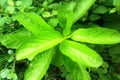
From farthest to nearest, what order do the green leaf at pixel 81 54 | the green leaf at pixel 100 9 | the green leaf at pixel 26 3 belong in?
1. the green leaf at pixel 100 9
2. the green leaf at pixel 26 3
3. the green leaf at pixel 81 54

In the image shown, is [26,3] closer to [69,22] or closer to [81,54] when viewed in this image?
[69,22]

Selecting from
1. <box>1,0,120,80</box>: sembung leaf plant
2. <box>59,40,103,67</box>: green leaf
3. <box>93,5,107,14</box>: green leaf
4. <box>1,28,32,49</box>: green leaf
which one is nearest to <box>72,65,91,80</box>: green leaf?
<box>1,0,120,80</box>: sembung leaf plant

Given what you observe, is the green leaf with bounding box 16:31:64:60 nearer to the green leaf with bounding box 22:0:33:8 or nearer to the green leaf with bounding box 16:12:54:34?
the green leaf with bounding box 16:12:54:34

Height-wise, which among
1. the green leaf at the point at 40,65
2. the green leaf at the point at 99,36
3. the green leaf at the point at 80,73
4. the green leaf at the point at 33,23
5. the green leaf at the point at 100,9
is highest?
the green leaf at the point at 33,23

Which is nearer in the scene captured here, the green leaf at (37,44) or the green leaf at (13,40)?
the green leaf at (37,44)

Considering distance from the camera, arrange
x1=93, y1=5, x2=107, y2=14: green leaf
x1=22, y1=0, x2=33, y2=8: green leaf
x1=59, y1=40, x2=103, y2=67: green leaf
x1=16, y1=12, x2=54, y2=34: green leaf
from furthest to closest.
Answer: x1=93, y1=5, x2=107, y2=14: green leaf < x1=22, y1=0, x2=33, y2=8: green leaf < x1=16, y1=12, x2=54, y2=34: green leaf < x1=59, y1=40, x2=103, y2=67: green leaf

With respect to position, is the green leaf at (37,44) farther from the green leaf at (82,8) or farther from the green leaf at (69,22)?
the green leaf at (82,8)

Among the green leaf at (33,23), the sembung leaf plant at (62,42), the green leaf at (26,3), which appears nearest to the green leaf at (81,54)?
→ the sembung leaf plant at (62,42)

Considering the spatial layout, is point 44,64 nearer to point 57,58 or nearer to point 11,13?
point 57,58
